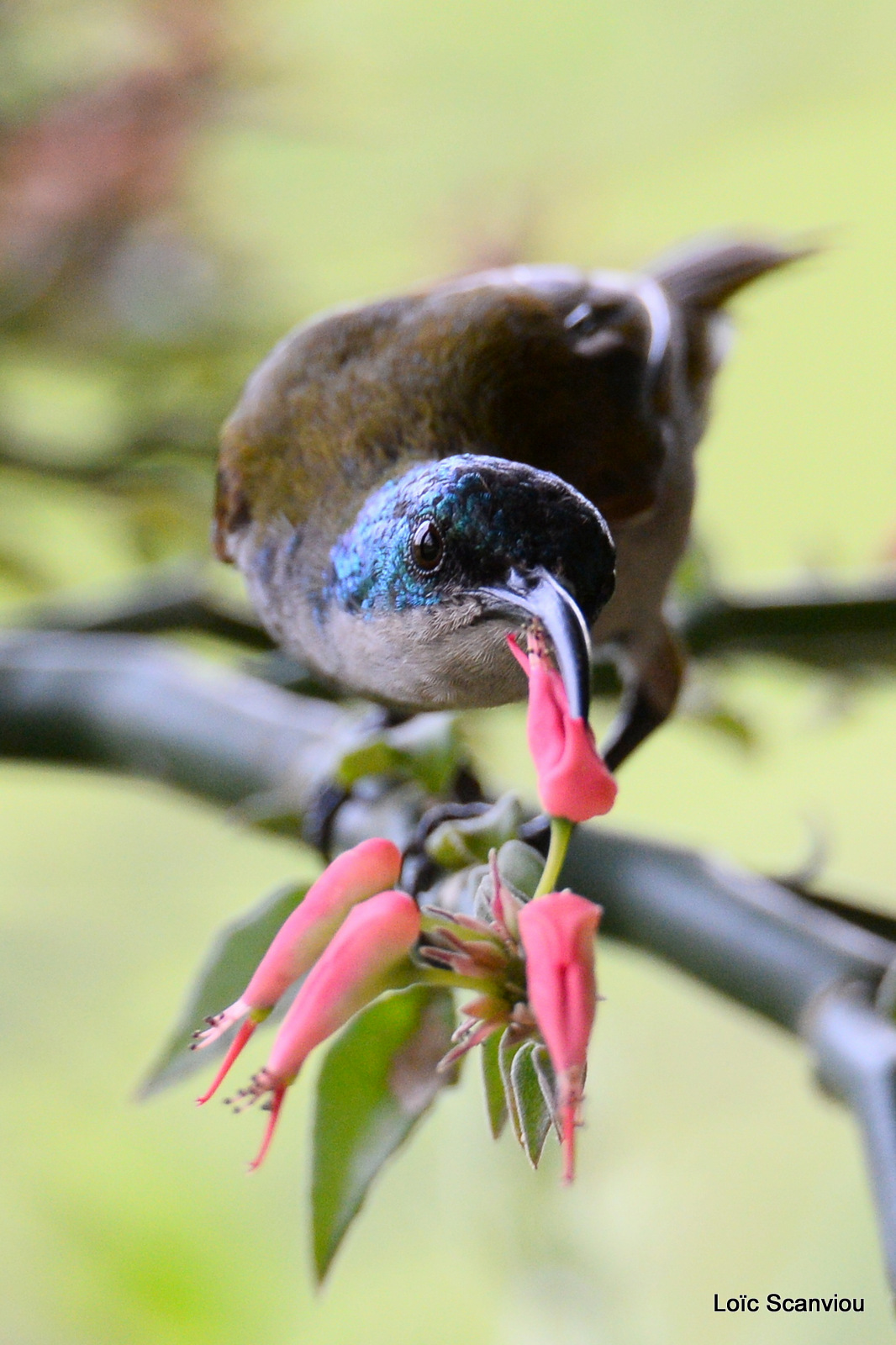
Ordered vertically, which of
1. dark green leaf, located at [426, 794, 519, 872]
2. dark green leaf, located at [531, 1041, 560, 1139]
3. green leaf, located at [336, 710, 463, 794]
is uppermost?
dark green leaf, located at [531, 1041, 560, 1139]

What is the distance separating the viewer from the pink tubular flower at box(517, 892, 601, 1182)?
0.24 m

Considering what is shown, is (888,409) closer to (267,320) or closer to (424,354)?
(267,320)

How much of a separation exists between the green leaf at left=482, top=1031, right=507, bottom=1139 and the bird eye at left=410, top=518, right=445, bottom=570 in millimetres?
199

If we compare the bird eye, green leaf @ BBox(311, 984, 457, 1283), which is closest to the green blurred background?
green leaf @ BBox(311, 984, 457, 1283)

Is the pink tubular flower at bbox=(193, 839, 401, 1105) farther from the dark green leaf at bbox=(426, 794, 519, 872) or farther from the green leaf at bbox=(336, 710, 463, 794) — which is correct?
the green leaf at bbox=(336, 710, 463, 794)

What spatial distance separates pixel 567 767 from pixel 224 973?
14 cm

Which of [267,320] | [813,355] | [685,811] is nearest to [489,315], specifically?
[267,320]

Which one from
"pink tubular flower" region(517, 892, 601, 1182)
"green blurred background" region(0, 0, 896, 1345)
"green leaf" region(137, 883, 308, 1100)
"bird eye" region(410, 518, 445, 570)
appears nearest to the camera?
"pink tubular flower" region(517, 892, 601, 1182)

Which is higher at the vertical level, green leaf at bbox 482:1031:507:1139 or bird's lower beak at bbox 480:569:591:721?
bird's lower beak at bbox 480:569:591:721

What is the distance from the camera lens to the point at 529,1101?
0.87ft

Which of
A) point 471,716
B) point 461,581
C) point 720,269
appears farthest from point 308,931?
point 720,269

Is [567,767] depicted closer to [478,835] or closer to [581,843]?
[478,835]

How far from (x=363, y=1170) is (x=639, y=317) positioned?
565 mm

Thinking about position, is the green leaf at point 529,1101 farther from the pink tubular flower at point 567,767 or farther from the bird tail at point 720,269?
the bird tail at point 720,269
